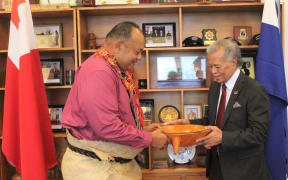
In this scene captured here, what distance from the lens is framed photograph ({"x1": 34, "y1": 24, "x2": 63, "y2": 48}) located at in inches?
118

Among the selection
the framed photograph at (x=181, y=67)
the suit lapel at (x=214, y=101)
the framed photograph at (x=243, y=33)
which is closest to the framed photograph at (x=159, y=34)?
the framed photograph at (x=181, y=67)


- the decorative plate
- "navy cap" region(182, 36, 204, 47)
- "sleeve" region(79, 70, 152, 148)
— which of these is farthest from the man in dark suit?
"navy cap" region(182, 36, 204, 47)

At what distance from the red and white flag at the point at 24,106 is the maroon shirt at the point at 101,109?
778 millimetres

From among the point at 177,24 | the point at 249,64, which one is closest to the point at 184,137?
the point at 249,64

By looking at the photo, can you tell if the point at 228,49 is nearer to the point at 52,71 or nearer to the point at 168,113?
the point at 168,113

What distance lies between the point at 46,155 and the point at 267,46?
2.17 meters

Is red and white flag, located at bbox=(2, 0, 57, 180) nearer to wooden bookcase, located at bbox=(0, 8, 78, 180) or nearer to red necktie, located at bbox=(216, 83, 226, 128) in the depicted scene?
wooden bookcase, located at bbox=(0, 8, 78, 180)

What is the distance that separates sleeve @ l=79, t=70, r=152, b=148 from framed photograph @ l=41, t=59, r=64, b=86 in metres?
1.61

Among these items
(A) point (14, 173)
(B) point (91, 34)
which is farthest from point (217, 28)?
(A) point (14, 173)

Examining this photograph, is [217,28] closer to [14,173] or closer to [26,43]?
[26,43]

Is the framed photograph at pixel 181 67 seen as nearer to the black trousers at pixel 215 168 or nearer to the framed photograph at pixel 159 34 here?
the framed photograph at pixel 159 34

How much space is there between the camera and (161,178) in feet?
9.37

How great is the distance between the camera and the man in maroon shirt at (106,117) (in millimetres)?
1427

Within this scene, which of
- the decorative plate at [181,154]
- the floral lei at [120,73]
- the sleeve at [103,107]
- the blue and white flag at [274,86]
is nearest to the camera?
the sleeve at [103,107]
